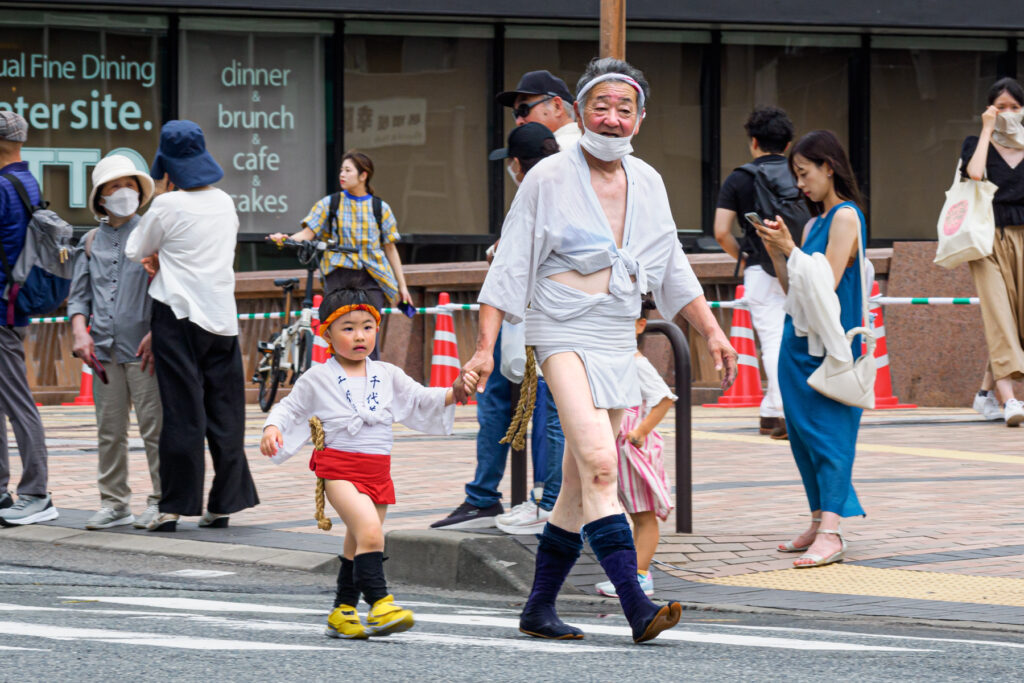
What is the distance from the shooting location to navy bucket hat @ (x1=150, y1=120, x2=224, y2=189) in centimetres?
857

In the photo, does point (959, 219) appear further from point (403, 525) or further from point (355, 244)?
point (403, 525)

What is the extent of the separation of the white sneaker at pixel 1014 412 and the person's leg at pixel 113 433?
6.43 m

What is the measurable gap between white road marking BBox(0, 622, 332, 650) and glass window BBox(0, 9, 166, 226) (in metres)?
16.0

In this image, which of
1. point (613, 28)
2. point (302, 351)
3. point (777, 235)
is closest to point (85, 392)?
point (302, 351)

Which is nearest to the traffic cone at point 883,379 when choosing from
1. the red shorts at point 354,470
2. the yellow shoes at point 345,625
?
the red shorts at point 354,470

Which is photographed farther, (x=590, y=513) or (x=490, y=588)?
(x=490, y=588)

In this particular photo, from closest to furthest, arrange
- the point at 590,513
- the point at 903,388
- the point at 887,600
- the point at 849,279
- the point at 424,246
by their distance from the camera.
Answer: the point at 590,513, the point at 887,600, the point at 849,279, the point at 903,388, the point at 424,246

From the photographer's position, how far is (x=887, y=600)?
21.4ft

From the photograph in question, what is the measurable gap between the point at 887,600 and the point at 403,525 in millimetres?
2504

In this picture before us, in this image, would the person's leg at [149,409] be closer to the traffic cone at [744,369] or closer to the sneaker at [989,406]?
the sneaker at [989,406]

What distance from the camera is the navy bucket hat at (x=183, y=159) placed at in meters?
8.57

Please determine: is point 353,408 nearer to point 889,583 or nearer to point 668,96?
point 889,583

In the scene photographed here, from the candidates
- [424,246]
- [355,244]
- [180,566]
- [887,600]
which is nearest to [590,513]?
[887,600]

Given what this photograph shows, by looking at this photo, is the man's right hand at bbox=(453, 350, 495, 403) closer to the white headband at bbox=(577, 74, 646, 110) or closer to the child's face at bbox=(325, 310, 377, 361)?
the child's face at bbox=(325, 310, 377, 361)
